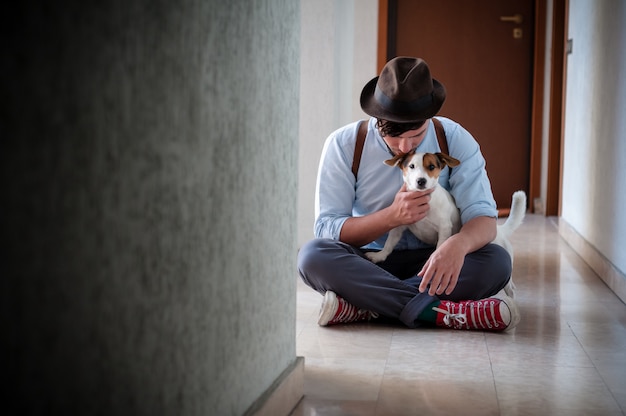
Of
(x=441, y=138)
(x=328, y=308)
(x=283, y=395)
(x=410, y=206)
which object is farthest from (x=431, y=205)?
(x=283, y=395)

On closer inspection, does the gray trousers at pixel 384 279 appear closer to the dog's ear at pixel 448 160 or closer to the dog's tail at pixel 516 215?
the dog's ear at pixel 448 160

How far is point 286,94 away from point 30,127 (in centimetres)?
88

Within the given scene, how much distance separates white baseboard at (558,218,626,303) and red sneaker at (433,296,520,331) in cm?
69

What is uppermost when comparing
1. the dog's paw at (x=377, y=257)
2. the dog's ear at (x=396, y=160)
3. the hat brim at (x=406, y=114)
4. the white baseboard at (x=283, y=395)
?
the hat brim at (x=406, y=114)

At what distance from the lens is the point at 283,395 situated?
4.57 feet

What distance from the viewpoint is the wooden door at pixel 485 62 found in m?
5.54

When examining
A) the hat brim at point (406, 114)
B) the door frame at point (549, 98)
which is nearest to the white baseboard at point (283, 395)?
the hat brim at point (406, 114)

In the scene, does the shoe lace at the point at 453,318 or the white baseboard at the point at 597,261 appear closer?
the shoe lace at the point at 453,318

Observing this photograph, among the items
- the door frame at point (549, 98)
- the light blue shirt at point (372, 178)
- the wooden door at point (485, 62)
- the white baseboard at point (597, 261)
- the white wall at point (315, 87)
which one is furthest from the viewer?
the wooden door at point (485, 62)

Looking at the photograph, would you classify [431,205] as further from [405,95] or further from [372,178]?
[405,95]

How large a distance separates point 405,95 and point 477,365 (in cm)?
79

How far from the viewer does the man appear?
2133 millimetres

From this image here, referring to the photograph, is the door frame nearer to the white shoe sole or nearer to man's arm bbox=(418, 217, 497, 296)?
man's arm bbox=(418, 217, 497, 296)

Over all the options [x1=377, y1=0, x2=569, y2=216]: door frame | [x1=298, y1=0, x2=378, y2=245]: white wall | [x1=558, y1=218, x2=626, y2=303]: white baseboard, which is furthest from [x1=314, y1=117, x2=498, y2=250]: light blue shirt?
[x1=377, y1=0, x2=569, y2=216]: door frame
